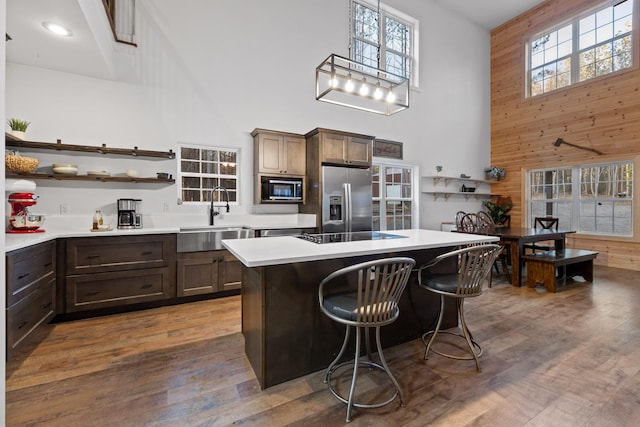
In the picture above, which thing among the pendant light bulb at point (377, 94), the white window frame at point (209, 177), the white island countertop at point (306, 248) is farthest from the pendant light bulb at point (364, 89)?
the white window frame at point (209, 177)

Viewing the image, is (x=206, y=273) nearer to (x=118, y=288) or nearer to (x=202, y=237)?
(x=202, y=237)

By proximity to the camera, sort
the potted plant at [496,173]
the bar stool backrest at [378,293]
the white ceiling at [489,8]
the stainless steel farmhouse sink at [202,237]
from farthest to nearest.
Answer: the potted plant at [496,173] < the white ceiling at [489,8] < the stainless steel farmhouse sink at [202,237] < the bar stool backrest at [378,293]

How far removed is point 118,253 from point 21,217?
2.85ft

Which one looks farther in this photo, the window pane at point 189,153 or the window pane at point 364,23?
the window pane at point 364,23

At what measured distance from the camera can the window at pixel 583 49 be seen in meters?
5.42

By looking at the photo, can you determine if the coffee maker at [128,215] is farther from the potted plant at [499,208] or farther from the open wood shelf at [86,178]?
the potted plant at [499,208]

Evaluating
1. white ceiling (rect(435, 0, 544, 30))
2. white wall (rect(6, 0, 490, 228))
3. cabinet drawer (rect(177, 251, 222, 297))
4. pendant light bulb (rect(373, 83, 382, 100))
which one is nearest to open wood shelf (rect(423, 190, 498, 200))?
white wall (rect(6, 0, 490, 228))

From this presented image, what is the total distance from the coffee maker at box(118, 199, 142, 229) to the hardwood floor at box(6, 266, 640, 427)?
3.64 feet

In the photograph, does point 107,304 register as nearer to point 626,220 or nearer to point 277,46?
point 277,46

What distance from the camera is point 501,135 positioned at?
7277 mm

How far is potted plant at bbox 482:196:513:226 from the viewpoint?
6.88 metres

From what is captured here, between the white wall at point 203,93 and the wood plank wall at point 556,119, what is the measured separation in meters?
2.44

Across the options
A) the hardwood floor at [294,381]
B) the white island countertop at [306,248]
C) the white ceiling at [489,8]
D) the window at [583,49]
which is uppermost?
the white ceiling at [489,8]

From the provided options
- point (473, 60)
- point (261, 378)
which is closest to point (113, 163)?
point (261, 378)
